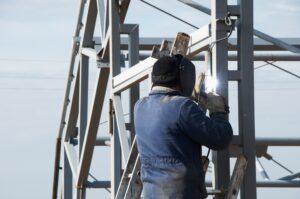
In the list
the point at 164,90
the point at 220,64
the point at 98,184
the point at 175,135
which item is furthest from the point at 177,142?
the point at 98,184

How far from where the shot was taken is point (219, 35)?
6.12 meters

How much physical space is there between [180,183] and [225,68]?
90 cm

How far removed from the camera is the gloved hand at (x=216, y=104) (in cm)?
584

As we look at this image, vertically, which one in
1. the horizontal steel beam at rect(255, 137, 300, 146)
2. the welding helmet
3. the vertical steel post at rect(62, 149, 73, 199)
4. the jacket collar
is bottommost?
the vertical steel post at rect(62, 149, 73, 199)

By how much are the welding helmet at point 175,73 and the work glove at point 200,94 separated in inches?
5.4

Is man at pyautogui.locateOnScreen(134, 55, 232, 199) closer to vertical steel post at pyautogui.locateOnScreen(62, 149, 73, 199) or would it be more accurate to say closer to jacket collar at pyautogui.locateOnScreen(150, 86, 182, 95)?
jacket collar at pyautogui.locateOnScreen(150, 86, 182, 95)

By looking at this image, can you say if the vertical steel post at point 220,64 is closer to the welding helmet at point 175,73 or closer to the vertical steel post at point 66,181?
the welding helmet at point 175,73

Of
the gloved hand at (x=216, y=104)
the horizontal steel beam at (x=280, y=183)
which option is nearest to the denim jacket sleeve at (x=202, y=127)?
the gloved hand at (x=216, y=104)

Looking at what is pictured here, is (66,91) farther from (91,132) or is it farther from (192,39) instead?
(192,39)

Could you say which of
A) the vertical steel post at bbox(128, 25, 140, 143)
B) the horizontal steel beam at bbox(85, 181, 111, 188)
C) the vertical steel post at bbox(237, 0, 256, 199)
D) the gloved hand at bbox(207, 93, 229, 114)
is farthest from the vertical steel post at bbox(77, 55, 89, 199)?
the gloved hand at bbox(207, 93, 229, 114)

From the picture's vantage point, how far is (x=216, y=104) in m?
5.86

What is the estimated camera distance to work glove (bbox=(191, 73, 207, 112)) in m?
6.00

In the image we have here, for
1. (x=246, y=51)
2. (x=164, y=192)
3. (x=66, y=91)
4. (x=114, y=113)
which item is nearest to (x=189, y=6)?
(x=114, y=113)

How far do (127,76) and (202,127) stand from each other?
2372mm
